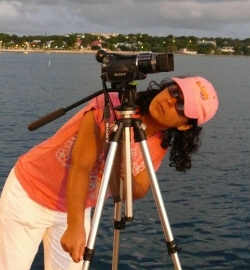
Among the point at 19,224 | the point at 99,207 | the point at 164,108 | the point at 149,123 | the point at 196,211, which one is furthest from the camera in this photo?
the point at 196,211

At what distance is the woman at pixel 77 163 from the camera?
2.64 m

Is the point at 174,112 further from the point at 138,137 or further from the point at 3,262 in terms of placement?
the point at 3,262

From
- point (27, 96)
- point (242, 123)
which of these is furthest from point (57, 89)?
point (242, 123)

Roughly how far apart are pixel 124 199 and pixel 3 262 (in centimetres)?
78

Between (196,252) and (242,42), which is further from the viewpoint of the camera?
(242,42)

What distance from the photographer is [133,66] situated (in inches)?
99.2

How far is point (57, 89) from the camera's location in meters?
33.9

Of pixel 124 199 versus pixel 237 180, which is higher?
pixel 124 199

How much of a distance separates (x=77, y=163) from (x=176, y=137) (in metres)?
0.73

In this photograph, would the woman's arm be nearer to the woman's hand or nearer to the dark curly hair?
the woman's hand

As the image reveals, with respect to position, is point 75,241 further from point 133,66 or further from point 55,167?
point 133,66

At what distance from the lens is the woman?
2.64 meters

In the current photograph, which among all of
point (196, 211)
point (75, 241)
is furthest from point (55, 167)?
point (196, 211)

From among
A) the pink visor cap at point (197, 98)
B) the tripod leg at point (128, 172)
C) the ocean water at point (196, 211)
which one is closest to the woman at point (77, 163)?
the pink visor cap at point (197, 98)
